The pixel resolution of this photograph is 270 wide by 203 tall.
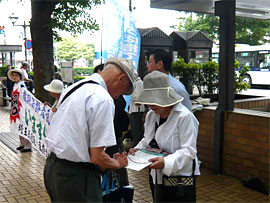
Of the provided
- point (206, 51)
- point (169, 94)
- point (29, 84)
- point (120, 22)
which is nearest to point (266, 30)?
point (206, 51)

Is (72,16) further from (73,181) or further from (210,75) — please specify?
(73,181)

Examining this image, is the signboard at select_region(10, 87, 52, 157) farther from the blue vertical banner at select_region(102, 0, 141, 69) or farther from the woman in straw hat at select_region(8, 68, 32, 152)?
the blue vertical banner at select_region(102, 0, 141, 69)

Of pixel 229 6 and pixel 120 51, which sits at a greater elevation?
pixel 229 6

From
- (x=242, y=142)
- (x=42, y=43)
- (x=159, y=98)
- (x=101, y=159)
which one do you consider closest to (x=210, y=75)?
(x=242, y=142)

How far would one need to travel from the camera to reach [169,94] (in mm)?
2551

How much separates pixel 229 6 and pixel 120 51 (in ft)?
6.69

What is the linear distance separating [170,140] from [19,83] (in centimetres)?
502

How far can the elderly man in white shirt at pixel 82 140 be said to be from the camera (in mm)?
1957

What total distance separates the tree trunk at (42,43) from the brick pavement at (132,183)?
265cm

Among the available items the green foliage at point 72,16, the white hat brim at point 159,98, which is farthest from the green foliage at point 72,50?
the white hat brim at point 159,98

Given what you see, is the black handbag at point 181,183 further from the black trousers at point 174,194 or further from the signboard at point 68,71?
the signboard at point 68,71

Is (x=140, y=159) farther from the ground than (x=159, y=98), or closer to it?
closer to it

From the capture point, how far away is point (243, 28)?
2662 centimetres

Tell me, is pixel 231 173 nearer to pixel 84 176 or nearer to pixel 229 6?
pixel 229 6
